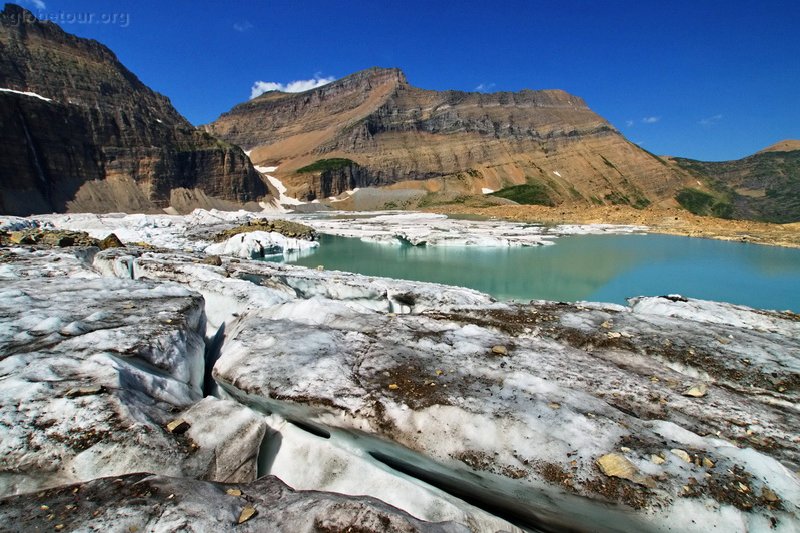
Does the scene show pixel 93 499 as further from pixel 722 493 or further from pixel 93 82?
pixel 93 82

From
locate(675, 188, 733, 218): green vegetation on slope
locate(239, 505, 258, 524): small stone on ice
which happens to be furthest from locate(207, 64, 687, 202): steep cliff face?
locate(239, 505, 258, 524): small stone on ice

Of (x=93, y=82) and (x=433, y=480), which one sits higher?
(x=93, y=82)

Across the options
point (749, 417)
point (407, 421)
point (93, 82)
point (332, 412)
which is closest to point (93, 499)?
point (332, 412)

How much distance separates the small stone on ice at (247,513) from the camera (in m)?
2.66

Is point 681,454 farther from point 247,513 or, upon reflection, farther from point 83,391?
point 83,391

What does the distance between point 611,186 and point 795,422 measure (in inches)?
4726

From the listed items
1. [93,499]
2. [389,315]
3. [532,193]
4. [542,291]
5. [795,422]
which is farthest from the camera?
[532,193]

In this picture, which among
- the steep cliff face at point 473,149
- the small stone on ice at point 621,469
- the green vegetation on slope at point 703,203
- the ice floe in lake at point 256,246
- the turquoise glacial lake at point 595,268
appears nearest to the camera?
the small stone on ice at point 621,469

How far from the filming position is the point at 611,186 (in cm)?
10975

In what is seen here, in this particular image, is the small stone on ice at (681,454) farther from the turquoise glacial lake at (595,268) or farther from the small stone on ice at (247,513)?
the turquoise glacial lake at (595,268)

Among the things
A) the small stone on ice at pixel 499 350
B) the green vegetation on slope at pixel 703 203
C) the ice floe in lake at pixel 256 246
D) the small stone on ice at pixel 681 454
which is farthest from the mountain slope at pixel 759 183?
the small stone on ice at pixel 681 454

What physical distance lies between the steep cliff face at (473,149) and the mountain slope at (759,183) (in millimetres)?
14504

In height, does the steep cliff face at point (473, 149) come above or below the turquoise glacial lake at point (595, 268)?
above

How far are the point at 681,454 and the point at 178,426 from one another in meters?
4.20
